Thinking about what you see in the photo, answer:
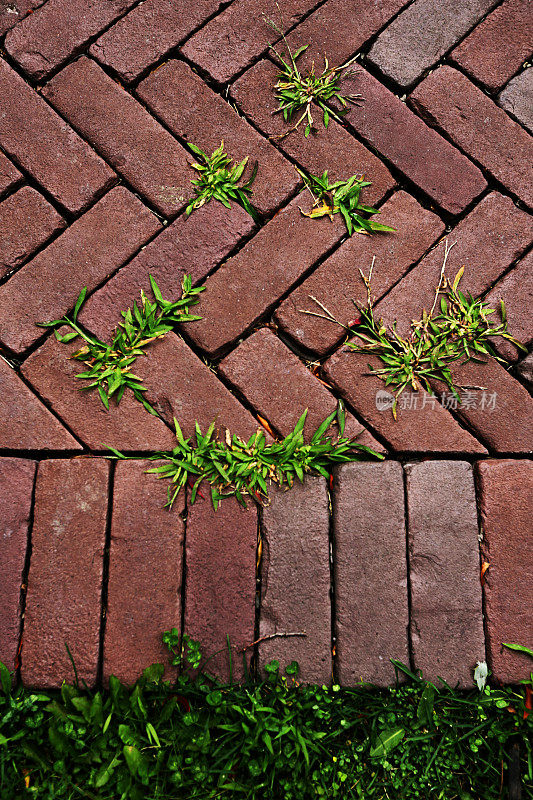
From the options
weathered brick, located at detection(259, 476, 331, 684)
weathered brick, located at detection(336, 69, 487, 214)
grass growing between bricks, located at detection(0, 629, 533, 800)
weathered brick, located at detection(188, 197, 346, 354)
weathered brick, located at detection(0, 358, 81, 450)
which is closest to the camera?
grass growing between bricks, located at detection(0, 629, 533, 800)

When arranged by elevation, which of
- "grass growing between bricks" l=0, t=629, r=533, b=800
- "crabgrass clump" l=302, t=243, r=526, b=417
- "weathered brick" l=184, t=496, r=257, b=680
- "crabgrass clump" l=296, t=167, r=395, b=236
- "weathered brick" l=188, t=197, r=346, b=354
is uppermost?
"crabgrass clump" l=296, t=167, r=395, b=236

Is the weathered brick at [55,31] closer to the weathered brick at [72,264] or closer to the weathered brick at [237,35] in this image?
the weathered brick at [237,35]

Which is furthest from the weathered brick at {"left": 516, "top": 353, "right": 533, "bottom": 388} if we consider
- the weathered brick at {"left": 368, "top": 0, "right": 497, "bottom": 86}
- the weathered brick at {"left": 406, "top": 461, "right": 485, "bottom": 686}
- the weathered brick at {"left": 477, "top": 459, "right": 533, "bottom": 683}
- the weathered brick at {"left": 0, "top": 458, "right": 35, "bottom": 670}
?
the weathered brick at {"left": 0, "top": 458, "right": 35, "bottom": 670}

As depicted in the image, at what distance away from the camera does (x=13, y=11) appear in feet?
7.23

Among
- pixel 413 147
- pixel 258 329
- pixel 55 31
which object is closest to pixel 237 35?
pixel 55 31

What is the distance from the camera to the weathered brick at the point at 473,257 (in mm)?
2049

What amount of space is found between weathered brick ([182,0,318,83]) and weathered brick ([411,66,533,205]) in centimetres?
58

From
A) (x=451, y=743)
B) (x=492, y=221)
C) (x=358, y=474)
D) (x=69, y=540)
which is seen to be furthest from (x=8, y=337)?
(x=451, y=743)

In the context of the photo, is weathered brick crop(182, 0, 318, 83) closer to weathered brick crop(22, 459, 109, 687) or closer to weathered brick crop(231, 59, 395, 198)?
weathered brick crop(231, 59, 395, 198)

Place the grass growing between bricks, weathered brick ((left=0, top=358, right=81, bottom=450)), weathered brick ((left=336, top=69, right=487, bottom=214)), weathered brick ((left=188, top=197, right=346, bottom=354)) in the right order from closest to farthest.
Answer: the grass growing between bricks, weathered brick ((left=0, top=358, right=81, bottom=450)), weathered brick ((left=188, top=197, right=346, bottom=354)), weathered brick ((left=336, top=69, right=487, bottom=214))

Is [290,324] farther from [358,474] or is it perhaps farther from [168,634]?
[168,634]

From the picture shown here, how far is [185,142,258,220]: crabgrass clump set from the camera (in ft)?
6.84

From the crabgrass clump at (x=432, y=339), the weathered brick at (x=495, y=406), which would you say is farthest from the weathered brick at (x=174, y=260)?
the weathered brick at (x=495, y=406)

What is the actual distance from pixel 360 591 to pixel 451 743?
513 millimetres
